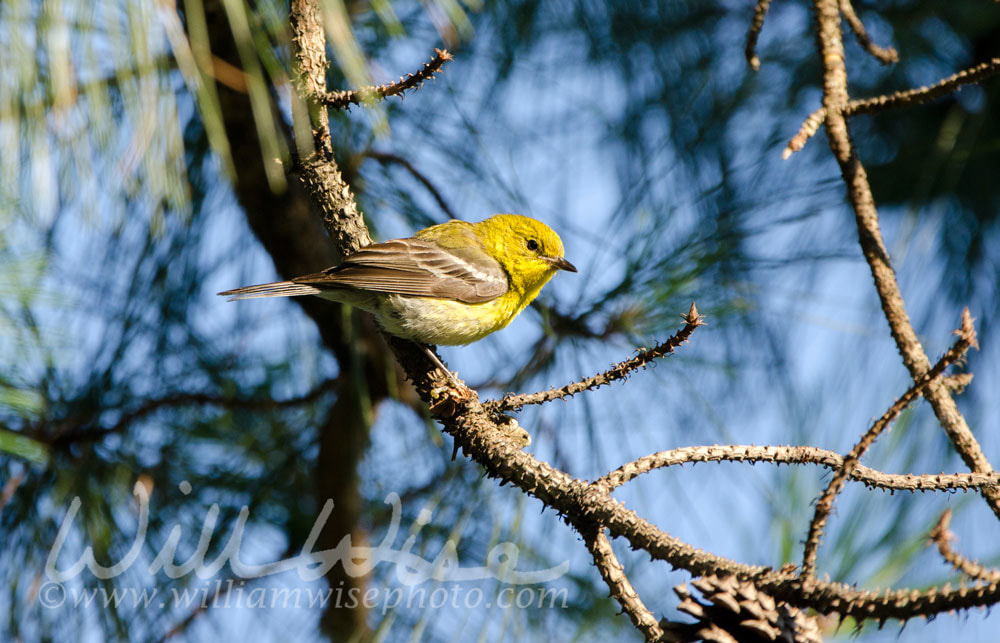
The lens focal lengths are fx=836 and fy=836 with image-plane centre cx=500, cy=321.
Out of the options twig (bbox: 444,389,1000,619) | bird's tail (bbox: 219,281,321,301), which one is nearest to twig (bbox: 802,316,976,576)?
twig (bbox: 444,389,1000,619)

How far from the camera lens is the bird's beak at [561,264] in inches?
121

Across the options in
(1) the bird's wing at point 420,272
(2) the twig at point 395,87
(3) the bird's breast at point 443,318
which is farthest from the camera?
(3) the bird's breast at point 443,318

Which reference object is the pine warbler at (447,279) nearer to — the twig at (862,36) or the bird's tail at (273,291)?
the bird's tail at (273,291)

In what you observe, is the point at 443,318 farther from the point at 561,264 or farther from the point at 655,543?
the point at 655,543

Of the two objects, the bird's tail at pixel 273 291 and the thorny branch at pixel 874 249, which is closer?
the thorny branch at pixel 874 249

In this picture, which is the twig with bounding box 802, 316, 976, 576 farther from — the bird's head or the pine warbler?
the bird's head

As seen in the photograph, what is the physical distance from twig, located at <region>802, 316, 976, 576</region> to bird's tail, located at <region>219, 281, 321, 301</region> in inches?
69.1

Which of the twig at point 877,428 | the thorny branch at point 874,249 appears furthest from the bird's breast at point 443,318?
A: the twig at point 877,428

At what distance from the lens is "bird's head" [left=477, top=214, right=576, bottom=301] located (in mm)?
3201

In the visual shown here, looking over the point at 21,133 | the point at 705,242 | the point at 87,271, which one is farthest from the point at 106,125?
the point at 705,242

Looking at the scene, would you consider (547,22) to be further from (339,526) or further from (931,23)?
(339,526)

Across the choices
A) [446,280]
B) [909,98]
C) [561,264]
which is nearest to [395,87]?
[909,98]

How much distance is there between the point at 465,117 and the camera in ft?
10.2

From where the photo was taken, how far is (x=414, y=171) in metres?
2.84
